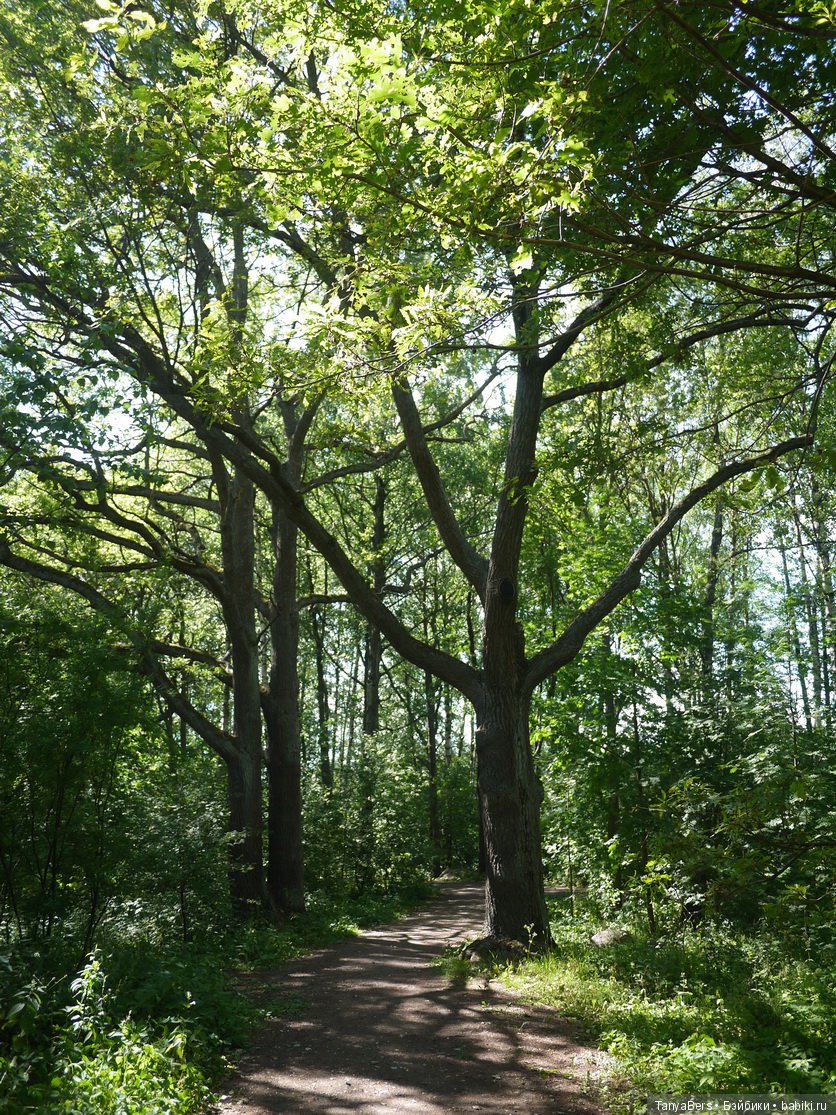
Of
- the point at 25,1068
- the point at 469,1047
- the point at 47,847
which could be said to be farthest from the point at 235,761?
the point at 25,1068

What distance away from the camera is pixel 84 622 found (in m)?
8.12

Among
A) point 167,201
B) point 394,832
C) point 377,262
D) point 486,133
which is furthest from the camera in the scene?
point 394,832

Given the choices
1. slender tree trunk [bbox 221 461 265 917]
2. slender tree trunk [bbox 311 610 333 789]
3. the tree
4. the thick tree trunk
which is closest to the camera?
the tree

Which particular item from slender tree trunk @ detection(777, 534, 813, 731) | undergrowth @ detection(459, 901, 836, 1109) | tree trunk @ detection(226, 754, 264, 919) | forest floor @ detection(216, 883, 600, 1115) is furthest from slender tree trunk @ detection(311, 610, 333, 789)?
undergrowth @ detection(459, 901, 836, 1109)

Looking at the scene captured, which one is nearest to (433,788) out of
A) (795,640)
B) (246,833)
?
(246,833)

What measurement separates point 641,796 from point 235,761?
6336mm

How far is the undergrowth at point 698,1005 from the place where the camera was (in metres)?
4.64

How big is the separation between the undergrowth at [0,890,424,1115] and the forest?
0.04 m

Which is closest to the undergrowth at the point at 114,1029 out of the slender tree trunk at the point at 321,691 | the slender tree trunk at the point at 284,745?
the slender tree trunk at the point at 284,745

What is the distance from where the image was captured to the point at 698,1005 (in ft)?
20.1

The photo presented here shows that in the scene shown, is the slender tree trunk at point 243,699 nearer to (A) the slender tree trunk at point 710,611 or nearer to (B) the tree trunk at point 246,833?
(B) the tree trunk at point 246,833

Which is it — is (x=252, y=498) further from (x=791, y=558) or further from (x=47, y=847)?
(x=791, y=558)

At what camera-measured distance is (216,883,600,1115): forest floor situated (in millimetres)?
5164

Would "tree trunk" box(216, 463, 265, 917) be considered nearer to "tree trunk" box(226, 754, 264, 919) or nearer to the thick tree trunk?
"tree trunk" box(226, 754, 264, 919)
